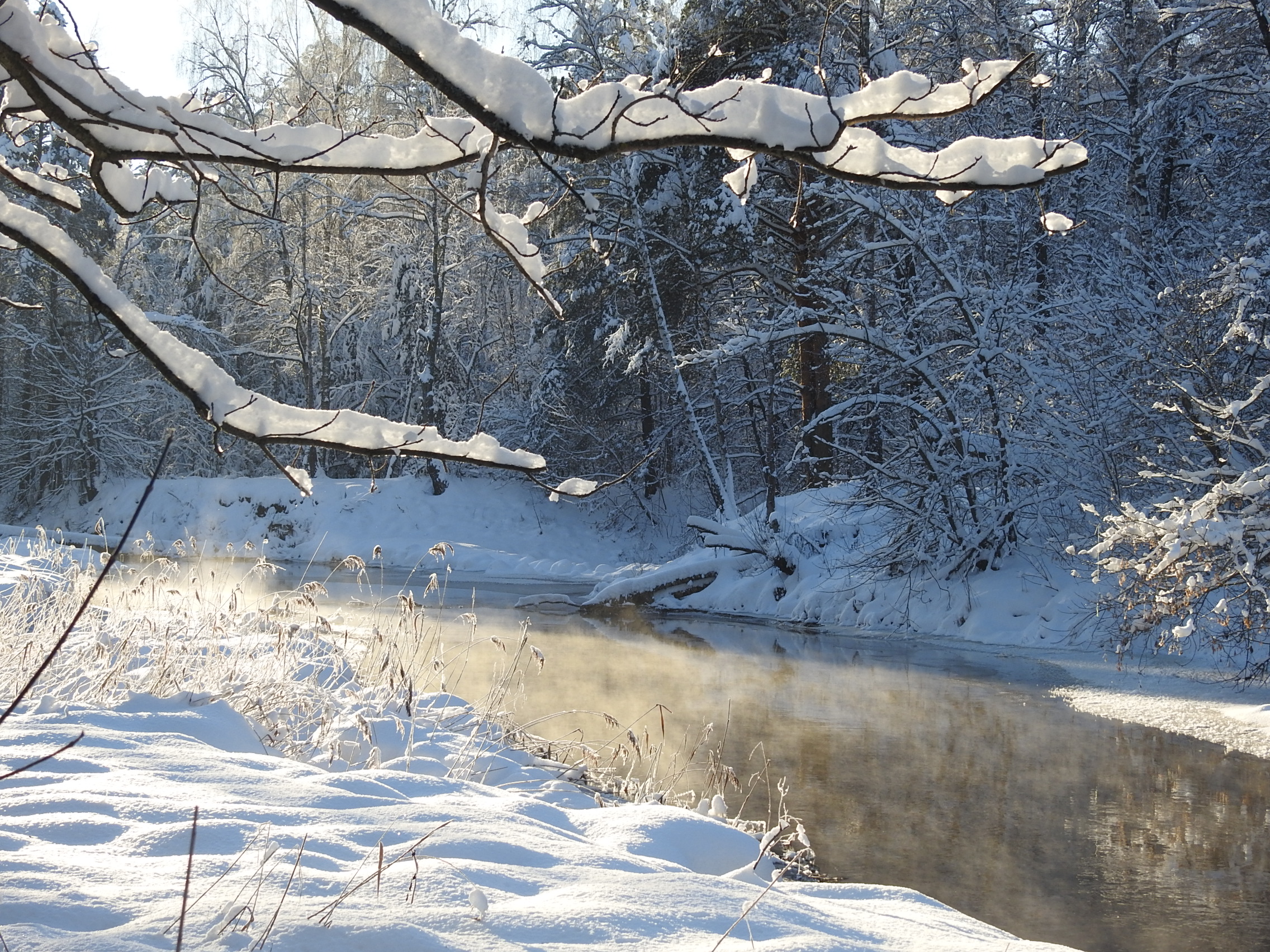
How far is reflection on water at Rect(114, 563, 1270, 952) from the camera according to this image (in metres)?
4.92

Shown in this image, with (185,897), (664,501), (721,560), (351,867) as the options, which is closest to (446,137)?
(185,897)

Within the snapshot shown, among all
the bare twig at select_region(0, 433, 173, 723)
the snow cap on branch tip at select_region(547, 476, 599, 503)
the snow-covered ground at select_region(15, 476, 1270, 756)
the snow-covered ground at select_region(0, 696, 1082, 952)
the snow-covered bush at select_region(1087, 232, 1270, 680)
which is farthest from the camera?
the snow-covered ground at select_region(15, 476, 1270, 756)

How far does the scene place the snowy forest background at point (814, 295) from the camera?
440 inches

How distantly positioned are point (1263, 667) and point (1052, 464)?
14.6ft

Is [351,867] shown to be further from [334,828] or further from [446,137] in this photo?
[446,137]

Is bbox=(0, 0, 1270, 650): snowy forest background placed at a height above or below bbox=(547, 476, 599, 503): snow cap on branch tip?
above

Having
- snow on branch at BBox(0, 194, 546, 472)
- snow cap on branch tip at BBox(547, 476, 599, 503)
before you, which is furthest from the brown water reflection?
snow on branch at BBox(0, 194, 546, 472)

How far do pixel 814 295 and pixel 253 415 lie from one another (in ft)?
42.6

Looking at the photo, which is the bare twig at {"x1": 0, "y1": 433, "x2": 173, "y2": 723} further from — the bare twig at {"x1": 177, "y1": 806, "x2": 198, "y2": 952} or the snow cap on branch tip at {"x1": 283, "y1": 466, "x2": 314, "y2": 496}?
the snow cap on branch tip at {"x1": 283, "y1": 466, "x2": 314, "y2": 496}

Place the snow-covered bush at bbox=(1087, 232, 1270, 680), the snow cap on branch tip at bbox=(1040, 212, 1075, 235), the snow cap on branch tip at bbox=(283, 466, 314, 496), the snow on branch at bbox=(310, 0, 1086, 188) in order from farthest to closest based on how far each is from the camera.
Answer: the snow-covered bush at bbox=(1087, 232, 1270, 680), the snow cap on branch tip at bbox=(283, 466, 314, 496), the snow cap on branch tip at bbox=(1040, 212, 1075, 235), the snow on branch at bbox=(310, 0, 1086, 188)

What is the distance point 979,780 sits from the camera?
684cm

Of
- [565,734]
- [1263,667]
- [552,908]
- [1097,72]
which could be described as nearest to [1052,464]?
[1263,667]

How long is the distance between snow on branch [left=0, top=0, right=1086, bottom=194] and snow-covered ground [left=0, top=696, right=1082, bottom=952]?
1.63 m

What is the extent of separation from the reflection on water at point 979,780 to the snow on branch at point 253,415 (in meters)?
3.48
